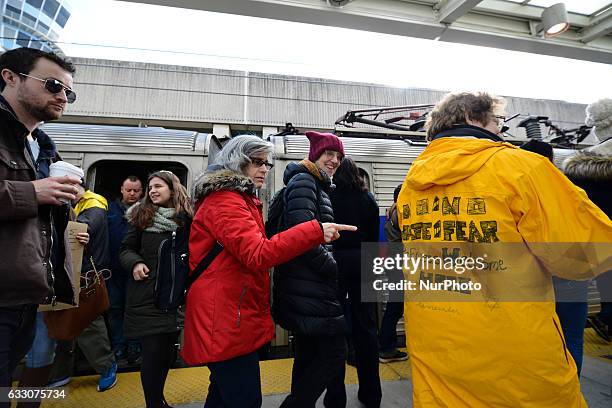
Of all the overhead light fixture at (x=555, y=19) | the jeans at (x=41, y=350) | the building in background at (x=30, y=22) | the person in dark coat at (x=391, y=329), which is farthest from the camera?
the building in background at (x=30, y=22)

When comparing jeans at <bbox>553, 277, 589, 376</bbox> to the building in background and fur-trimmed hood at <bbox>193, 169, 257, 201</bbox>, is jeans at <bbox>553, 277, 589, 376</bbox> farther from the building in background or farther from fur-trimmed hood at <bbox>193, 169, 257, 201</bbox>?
the building in background

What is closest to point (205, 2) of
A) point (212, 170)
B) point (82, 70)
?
point (212, 170)

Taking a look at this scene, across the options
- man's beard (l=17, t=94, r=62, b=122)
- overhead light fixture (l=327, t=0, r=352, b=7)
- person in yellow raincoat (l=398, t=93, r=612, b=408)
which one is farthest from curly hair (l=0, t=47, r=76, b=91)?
overhead light fixture (l=327, t=0, r=352, b=7)

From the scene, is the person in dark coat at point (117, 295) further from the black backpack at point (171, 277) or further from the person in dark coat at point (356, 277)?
the person in dark coat at point (356, 277)

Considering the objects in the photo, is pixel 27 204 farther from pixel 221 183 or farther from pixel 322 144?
pixel 322 144

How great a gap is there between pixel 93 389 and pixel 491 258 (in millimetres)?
3550

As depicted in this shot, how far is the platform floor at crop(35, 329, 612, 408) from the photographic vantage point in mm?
2605

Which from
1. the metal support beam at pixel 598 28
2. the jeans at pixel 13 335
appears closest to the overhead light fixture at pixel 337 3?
the metal support beam at pixel 598 28

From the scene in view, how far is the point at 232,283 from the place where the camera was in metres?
1.56

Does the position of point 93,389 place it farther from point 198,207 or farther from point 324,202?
point 324,202

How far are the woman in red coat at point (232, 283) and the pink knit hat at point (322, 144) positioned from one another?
2.82ft

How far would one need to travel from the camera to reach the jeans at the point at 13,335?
4.02 feet

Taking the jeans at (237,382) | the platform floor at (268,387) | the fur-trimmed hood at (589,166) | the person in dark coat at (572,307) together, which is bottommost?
the platform floor at (268,387)

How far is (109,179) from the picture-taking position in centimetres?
533
